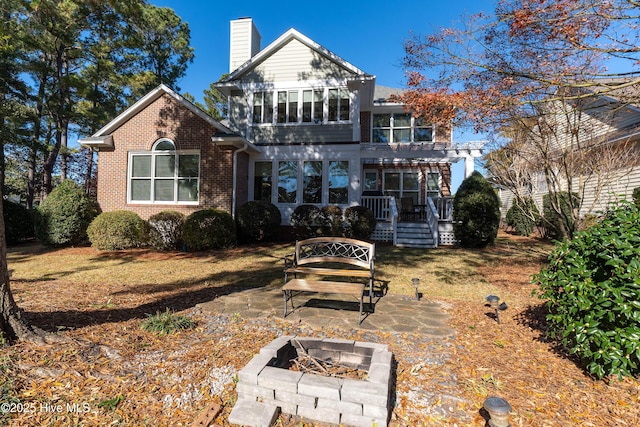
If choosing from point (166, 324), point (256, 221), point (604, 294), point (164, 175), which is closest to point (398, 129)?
point (256, 221)

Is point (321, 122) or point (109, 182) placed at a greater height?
point (321, 122)

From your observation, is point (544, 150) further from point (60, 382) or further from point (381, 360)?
point (60, 382)

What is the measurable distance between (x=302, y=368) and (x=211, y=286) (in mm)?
4130

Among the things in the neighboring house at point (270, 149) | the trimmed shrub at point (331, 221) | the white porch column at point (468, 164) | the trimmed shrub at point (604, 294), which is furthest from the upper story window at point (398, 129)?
the trimmed shrub at point (604, 294)

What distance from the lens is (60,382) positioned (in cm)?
265

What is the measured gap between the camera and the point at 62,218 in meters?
10.9

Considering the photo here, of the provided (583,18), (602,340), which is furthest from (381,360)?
(583,18)

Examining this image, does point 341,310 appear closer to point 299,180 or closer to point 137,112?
point 299,180

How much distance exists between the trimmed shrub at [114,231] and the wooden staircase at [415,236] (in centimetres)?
971

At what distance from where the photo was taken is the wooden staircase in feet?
38.9

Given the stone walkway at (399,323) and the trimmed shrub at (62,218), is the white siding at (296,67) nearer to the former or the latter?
the trimmed shrub at (62,218)

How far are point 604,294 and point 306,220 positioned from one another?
10167mm

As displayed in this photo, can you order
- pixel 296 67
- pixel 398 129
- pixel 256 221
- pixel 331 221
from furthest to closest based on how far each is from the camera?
pixel 398 129
pixel 296 67
pixel 331 221
pixel 256 221

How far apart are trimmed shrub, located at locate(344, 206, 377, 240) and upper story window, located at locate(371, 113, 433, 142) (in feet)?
21.7
